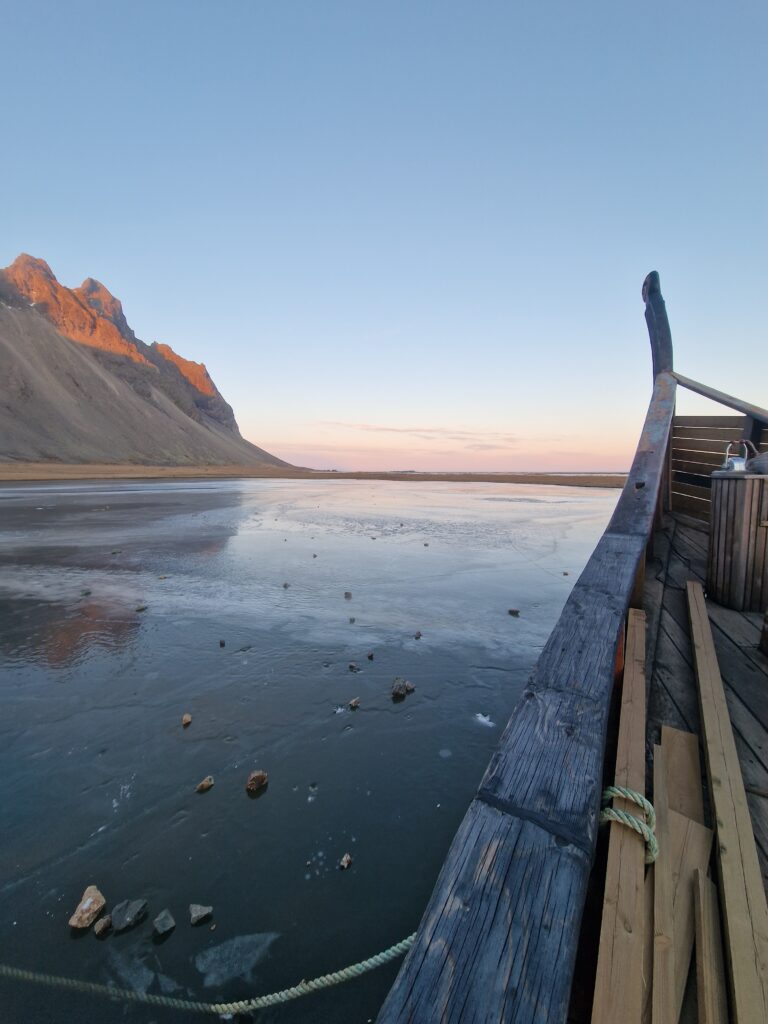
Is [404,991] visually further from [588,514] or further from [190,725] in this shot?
[588,514]

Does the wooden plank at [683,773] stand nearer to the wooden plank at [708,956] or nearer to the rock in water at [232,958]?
the wooden plank at [708,956]

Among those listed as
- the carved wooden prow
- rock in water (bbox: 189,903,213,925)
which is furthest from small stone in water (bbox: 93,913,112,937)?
the carved wooden prow

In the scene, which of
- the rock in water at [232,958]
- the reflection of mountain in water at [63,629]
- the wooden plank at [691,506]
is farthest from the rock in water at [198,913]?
the wooden plank at [691,506]

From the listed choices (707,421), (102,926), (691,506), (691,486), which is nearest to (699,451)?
(707,421)

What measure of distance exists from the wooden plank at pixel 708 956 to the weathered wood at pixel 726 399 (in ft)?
16.7

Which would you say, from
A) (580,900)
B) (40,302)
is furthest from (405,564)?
(40,302)

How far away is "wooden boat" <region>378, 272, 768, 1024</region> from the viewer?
39.8 inches

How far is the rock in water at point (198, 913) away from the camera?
229 cm

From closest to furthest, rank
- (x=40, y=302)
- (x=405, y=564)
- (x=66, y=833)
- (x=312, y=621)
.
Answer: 1. (x=66, y=833)
2. (x=312, y=621)
3. (x=405, y=564)
4. (x=40, y=302)

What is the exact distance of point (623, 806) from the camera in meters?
1.68

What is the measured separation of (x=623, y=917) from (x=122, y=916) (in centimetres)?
229

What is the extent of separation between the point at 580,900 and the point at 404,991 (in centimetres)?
45

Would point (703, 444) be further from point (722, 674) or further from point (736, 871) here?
point (736, 871)

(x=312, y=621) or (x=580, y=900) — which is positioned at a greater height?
(x=580, y=900)
